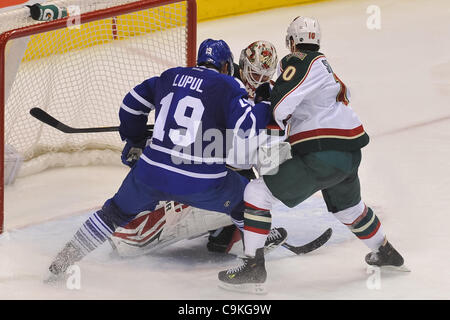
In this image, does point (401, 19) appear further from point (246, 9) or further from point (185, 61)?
point (185, 61)

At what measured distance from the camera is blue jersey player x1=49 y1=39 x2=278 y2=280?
141 inches

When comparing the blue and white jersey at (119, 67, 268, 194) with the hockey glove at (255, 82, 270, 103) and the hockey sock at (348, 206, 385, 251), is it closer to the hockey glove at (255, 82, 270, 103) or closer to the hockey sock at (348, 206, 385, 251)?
the hockey glove at (255, 82, 270, 103)

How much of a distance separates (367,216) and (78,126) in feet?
5.80

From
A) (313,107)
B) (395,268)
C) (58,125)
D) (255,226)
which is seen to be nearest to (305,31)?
(313,107)

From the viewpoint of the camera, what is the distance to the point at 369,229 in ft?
12.4

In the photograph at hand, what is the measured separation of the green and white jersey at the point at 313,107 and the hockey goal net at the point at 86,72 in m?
1.24

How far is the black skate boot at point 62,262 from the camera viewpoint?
146 inches

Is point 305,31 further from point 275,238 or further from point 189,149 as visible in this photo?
point 275,238

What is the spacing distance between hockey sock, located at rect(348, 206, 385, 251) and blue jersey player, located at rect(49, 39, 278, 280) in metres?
0.45

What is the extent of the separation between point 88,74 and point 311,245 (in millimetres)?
1637

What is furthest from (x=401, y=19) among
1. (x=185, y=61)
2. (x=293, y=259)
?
(x=293, y=259)

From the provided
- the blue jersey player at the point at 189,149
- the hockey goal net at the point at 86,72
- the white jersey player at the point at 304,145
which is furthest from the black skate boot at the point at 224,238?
the hockey goal net at the point at 86,72

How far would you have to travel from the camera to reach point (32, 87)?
4.79 m
